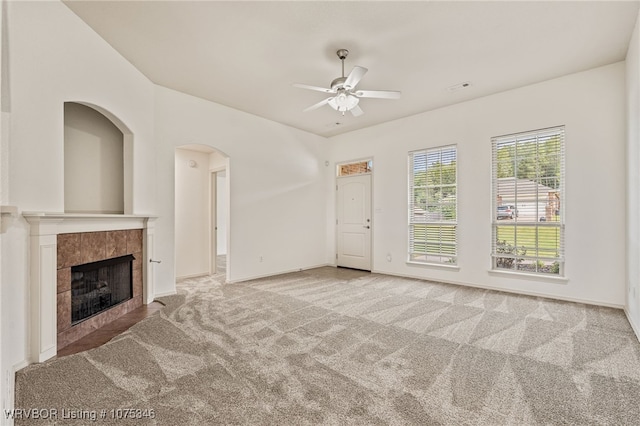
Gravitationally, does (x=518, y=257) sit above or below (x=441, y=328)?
above

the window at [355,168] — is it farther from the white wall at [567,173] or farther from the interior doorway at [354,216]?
the white wall at [567,173]

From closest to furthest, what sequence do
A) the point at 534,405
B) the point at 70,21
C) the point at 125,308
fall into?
the point at 534,405, the point at 70,21, the point at 125,308

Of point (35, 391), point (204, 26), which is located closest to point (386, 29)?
point (204, 26)

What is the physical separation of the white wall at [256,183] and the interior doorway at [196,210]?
1.54ft

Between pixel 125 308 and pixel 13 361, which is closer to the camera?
pixel 13 361

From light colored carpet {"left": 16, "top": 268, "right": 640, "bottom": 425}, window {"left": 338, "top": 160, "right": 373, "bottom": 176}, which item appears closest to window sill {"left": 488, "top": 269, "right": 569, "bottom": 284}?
light colored carpet {"left": 16, "top": 268, "right": 640, "bottom": 425}

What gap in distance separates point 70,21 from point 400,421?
4356 mm

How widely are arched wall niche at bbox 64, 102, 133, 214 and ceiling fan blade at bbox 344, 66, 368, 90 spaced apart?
2712 millimetres

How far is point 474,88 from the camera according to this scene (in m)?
4.59

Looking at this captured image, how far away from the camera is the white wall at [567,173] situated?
12.8ft

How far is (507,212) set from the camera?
4766mm

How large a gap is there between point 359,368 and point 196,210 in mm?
4691

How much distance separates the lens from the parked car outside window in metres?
4.69

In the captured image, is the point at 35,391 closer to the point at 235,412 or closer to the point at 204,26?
the point at 235,412
